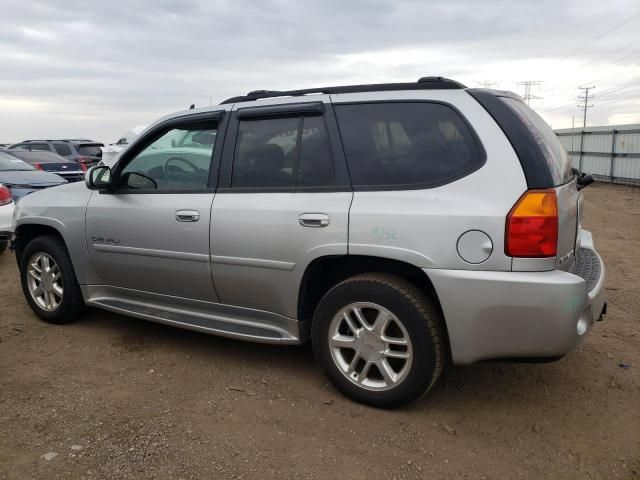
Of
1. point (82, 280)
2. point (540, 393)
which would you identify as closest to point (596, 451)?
point (540, 393)

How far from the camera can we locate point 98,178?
4109mm

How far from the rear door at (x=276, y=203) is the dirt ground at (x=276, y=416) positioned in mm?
606

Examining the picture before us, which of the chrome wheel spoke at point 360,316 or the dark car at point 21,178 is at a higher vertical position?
the dark car at point 21,178

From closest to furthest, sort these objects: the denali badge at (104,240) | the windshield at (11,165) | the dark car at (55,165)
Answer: the denali badge at (104,240), the windshield at (11,165), the dark car at (55,165)

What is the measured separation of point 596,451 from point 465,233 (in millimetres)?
→ 1251

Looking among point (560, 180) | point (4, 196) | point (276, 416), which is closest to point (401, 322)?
point (276, 416)

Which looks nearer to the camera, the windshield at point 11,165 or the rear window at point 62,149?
the windshield at point 11,165

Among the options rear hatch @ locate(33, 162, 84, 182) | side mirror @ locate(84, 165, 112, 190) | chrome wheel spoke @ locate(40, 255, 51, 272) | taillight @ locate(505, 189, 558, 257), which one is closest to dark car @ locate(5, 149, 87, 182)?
rear hatch @ locate(33, 162, 84, 182)

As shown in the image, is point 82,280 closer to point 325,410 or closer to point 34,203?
point 34,203

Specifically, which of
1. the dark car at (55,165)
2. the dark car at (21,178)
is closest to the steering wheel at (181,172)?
the dark car at (21,178)

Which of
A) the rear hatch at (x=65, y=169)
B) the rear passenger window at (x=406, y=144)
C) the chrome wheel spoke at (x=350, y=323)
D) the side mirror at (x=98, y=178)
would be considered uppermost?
the rear passenger window at (x=406, y=144)

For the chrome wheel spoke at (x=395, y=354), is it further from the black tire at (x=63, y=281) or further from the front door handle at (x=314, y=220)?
the black tire at (x=63, y=281)

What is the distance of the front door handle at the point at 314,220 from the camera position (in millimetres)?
3107

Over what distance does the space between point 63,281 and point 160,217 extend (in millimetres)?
1257
